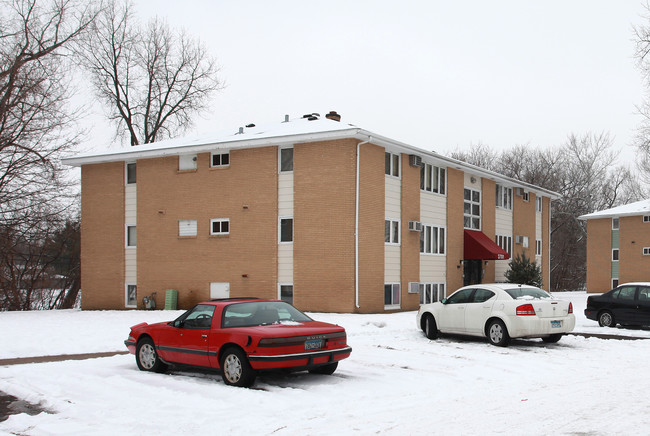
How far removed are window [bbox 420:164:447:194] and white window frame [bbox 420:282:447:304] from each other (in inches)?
159

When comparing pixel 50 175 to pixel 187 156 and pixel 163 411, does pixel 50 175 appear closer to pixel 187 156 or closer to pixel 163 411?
pixel 187 156

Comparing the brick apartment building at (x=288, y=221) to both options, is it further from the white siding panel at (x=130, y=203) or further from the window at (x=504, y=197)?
the window at (x=504, y=197)

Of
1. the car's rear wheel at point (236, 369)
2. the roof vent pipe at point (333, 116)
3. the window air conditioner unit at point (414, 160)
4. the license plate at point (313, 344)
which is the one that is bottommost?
the car's rear wheel at point (236, 369)

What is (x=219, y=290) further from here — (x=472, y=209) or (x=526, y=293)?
(x=526, y=293)

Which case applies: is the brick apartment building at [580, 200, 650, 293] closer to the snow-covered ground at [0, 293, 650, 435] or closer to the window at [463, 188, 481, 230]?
the window at [463, 188, 481, 230]

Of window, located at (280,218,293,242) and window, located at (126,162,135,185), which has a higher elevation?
window, located at (126,162,135,185)

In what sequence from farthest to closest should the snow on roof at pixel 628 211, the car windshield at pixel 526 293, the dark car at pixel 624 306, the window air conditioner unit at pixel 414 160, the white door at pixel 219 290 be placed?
the snow on roof at pixel 628 211, the window air conditioner unit at pixel 414 160, the white door at pixel 219 290, the dark car at pixel 624 306, the car windshield at pixel 526 293

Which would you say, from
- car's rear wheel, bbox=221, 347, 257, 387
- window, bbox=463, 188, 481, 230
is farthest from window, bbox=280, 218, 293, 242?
car's rear wheel, bbox=221, 347, 257, 387

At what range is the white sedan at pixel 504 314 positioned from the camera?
1439 cm

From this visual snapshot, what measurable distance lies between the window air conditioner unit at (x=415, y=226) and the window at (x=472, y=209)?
5.43 meters

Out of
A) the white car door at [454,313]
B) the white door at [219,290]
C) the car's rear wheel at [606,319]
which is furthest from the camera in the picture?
the white door at [219,290]

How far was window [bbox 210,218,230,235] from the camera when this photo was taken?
2706 centimetres

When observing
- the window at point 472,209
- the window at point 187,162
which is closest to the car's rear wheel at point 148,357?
the window at point 187,162

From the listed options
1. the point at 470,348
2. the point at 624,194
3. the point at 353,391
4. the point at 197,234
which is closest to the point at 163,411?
the point at 353,391
